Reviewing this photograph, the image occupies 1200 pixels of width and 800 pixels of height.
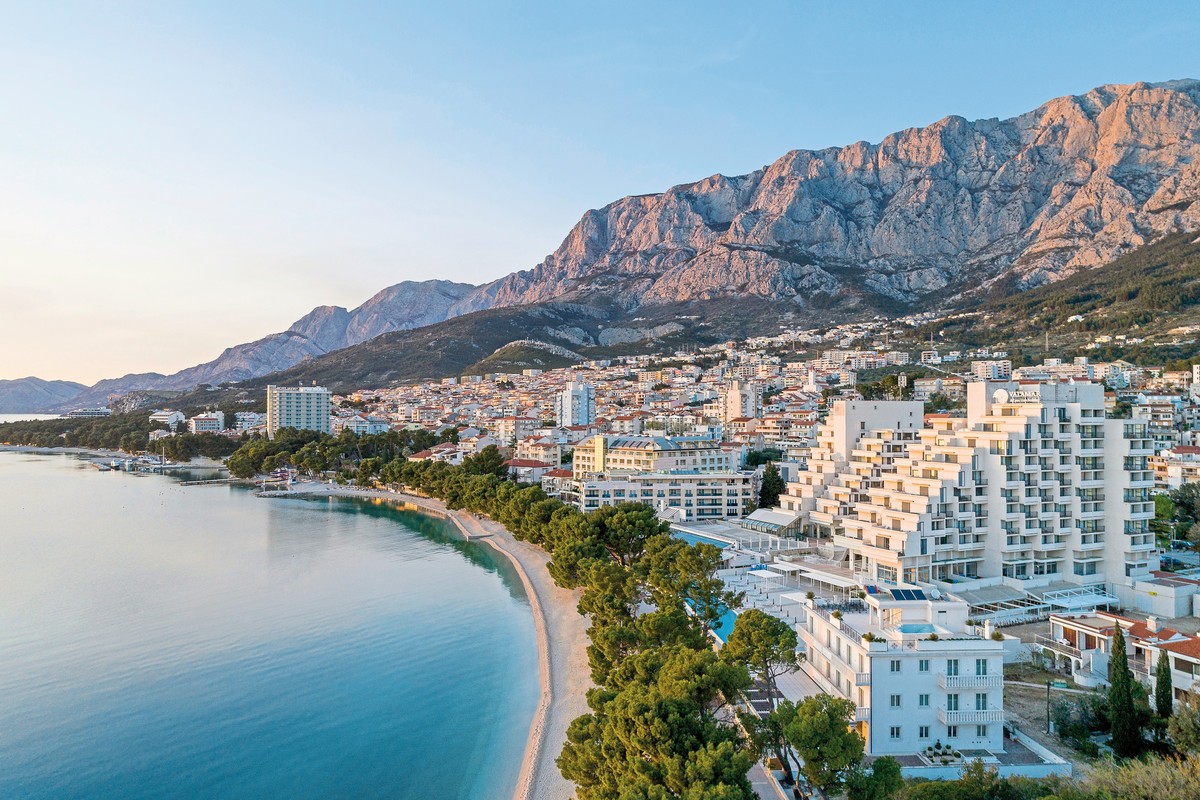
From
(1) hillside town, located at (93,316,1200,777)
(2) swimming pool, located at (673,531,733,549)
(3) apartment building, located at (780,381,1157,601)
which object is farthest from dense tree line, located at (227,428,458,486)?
(3) apartment building, located at (780,381,1157,601)

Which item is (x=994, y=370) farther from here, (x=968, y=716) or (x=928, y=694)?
(x=928, y=694)

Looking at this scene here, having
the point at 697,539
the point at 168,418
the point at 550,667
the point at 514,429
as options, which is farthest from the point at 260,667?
the point at 168,418

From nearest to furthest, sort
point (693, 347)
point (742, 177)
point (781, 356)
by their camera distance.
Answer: point (781, 356)
point (693, 347)
point (742, 177)

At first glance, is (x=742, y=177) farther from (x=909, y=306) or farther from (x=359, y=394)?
(x=359, y=394)

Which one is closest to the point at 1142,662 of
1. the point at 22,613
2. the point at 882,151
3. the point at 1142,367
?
the point at 22,613

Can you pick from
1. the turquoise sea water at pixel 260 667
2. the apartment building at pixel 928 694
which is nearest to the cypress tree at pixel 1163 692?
the apartment building at pixel 928 694
